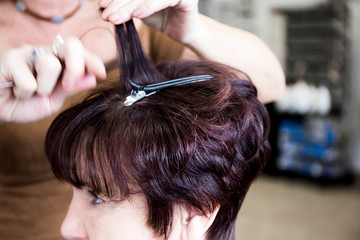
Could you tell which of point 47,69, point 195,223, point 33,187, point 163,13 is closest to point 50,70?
point 47,69

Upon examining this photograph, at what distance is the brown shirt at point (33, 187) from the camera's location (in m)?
1.17

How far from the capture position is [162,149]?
81 centimetres

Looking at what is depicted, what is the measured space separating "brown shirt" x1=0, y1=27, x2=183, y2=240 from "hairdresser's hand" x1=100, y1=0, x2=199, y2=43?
0.65 feet

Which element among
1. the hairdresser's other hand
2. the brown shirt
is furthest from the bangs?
the brown shirt

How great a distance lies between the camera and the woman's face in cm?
88

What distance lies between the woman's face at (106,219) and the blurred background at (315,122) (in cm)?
287

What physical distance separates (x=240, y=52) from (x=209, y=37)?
0.10 metres

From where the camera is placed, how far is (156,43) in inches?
47.8

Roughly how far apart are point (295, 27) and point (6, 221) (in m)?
3.71

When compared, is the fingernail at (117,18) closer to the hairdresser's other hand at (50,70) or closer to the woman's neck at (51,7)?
the hairdresser's other hand at (50,70)

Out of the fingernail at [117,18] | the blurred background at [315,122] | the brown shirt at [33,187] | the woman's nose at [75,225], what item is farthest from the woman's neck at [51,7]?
the blurred background at [315,122]

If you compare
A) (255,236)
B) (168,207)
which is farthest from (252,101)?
(255,236)

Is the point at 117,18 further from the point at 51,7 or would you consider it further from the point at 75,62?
the point at 51,7

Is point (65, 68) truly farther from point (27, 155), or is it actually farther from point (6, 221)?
point (6, 221)
